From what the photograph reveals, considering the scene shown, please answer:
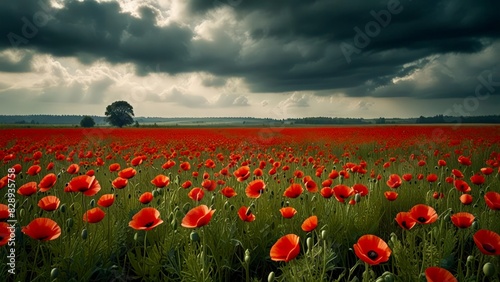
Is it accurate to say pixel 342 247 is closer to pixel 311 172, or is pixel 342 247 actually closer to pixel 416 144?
pixel 311 172

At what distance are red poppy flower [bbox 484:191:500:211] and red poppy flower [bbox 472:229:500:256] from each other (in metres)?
0.56

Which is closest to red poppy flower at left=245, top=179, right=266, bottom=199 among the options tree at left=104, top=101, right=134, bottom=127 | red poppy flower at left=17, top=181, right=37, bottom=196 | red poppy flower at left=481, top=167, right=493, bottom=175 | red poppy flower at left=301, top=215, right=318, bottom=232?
red poppy flower at left=301, top=215, right=318, bottom=232

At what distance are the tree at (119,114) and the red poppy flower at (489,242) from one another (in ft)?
243

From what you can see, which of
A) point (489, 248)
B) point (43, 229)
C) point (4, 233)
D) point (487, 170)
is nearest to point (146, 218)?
point (43, 229)

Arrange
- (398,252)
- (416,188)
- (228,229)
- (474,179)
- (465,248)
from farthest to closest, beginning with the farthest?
1. (416,188)
2. (474,179)
3. (465,248)
4. (228,229)
5. (398,252)

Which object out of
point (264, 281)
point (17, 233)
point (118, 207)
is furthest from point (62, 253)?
point (264, 281)

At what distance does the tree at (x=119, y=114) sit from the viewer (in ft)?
224

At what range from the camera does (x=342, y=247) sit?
284 centimetres

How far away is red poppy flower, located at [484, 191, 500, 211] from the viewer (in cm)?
198

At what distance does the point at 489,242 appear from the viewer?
1521mm

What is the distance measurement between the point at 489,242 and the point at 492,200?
743 millimetres

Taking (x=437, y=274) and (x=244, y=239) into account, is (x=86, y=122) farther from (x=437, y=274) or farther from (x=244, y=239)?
(x=437, y=274)

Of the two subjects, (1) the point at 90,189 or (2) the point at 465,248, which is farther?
(2) the point at 465,248

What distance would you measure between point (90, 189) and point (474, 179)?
12.7 feet
